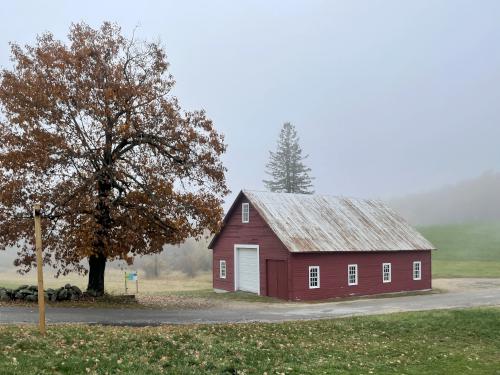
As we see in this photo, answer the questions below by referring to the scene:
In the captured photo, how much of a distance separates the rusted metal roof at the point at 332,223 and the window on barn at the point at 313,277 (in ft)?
4.32

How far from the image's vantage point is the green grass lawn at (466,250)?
55.2m

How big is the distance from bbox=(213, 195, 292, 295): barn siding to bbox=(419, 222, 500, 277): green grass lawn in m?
24.0

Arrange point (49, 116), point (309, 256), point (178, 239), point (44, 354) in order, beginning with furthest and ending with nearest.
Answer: point (309, 256) < point (178, 239) < point (49, 116) < point (44, 354)

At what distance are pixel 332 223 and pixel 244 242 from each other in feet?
20.8

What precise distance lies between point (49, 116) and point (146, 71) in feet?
18.1

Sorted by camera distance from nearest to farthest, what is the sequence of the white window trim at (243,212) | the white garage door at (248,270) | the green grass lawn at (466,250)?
the white garage door at (248,270)
the white window trim at (243,212)
the green grass lawn at (466,250)

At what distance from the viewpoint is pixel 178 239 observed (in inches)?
997

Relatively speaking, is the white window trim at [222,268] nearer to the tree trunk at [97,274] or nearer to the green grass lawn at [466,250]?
the tree trunk at [97,274]

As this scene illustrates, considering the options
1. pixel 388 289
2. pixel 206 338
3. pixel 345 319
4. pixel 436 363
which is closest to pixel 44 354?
pixel 206 338

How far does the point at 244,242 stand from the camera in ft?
119

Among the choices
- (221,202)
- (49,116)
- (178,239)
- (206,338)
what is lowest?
(206,338)

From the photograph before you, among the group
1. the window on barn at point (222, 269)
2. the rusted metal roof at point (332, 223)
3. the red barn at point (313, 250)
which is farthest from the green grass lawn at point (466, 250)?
the window on barn at point (222, 269)

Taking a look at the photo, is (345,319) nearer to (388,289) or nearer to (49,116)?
(49,116)

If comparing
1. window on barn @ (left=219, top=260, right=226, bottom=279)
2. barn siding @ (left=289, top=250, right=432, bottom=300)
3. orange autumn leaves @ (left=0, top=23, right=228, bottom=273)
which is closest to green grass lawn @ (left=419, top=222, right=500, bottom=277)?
barn siding @ (left=289, top=250, right=432, bottom=300)
